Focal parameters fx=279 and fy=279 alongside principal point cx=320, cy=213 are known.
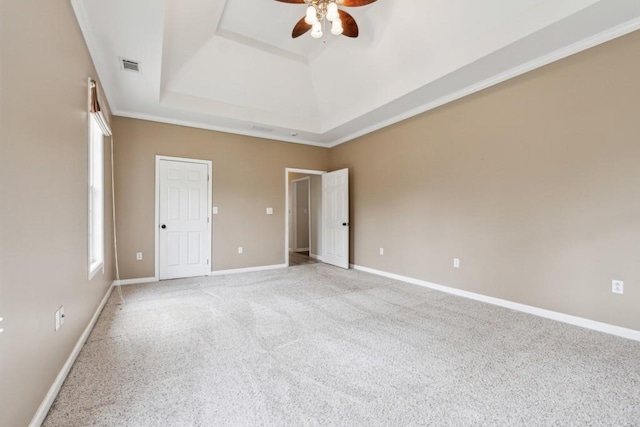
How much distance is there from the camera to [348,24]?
2990mm

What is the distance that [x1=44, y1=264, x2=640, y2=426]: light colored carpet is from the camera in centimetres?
154

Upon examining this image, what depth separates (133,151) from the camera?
4391 mm

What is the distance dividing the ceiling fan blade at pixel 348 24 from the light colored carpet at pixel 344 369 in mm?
3126

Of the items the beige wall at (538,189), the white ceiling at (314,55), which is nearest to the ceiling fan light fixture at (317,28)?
the white ceiling at (314,55)

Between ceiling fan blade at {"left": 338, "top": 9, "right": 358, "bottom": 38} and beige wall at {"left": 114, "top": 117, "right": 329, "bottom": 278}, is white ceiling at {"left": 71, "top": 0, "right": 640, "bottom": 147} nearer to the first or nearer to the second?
beige wall at {"left": 114, "top": 117, "right": 329, "bottom": 278}

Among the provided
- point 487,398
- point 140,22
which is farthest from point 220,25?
point 487,398

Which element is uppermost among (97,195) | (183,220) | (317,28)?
(317,28)

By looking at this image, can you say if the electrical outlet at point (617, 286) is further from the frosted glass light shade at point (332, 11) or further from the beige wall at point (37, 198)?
the beige wall at point (37, 198)

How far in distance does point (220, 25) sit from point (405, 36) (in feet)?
7.72

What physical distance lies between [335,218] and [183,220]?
2848 millimetres

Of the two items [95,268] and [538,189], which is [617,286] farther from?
[95,268]

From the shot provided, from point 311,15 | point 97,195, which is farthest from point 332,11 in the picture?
point 97,195

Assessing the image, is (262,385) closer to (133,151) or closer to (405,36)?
(405,36)

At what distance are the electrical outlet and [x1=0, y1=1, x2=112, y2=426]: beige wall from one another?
4.21m
